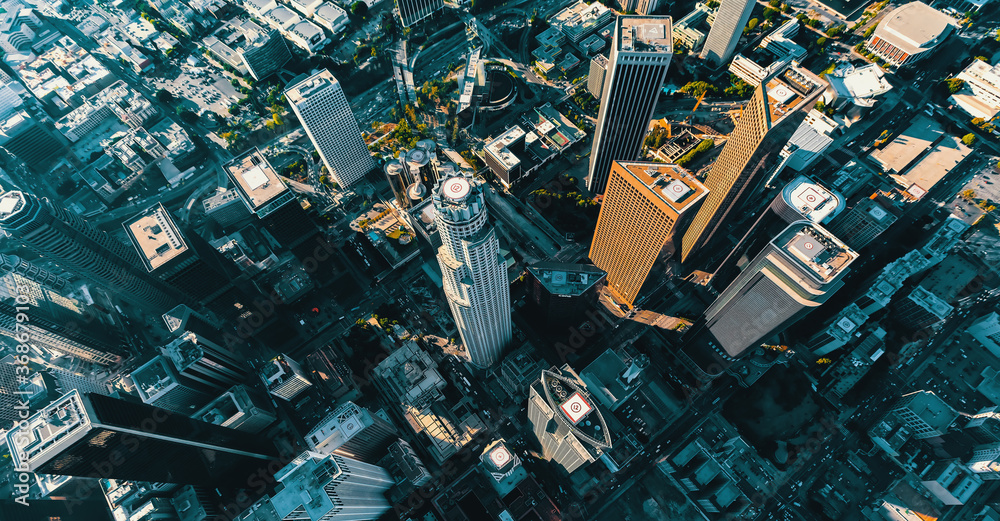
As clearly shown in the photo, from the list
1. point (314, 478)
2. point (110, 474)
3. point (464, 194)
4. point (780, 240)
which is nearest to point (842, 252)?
point (780, 240)

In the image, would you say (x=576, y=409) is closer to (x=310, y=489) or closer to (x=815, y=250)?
(x=310, y=489)

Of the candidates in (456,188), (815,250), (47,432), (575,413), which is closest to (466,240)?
(456,188)

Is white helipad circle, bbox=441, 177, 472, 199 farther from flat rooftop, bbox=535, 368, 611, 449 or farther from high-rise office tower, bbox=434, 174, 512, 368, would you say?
flat rooftop, bbox=535, 368, 611, 449

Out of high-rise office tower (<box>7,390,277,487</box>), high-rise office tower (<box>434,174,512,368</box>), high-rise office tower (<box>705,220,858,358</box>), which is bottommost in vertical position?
high-rise office tower (<box>705,220,858,358</box>)

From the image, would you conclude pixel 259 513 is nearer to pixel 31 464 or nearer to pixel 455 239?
pixel 31 464

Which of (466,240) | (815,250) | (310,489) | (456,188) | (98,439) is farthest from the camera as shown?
(815,250)

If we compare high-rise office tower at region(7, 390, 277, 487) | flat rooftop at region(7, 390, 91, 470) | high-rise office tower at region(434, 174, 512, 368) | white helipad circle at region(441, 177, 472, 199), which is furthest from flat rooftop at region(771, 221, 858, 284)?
flat rooftop at region(7, 390, 91, 470)
